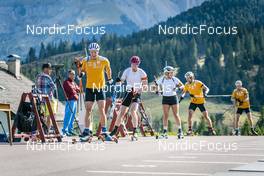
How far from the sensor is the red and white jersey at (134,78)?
1470 cm

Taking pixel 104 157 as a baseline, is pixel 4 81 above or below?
above

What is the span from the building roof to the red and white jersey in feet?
142

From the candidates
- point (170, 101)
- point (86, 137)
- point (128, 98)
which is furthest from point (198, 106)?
point (86, 137)

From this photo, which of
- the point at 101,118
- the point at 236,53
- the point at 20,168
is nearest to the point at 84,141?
the point at 101,118

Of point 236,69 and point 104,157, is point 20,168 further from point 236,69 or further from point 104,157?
point 236,69

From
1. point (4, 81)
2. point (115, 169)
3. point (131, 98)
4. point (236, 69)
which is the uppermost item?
point (236, 69)

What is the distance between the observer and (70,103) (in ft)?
50.4

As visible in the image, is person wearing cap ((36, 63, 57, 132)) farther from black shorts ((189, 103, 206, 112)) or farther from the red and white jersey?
black shorts ((189, 103, 206, 112))

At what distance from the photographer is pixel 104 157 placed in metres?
8.70

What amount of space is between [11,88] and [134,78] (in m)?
49.7

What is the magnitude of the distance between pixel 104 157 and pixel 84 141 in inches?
177

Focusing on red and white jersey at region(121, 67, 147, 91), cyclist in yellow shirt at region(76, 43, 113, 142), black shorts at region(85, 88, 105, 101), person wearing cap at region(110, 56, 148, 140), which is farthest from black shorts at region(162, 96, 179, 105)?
black shorts at region(85, 88, 105, 101)

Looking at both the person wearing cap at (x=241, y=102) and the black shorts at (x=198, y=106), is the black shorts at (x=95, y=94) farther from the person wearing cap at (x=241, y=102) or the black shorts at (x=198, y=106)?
the person wearing cap at (x=241, y=102)

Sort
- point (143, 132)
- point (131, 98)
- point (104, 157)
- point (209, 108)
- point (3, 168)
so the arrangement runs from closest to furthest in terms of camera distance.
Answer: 1. point (3, 168)
2. point (104, 157)
3. point (131, 98)
4. point (143, 132)
5. point (209, 108)
